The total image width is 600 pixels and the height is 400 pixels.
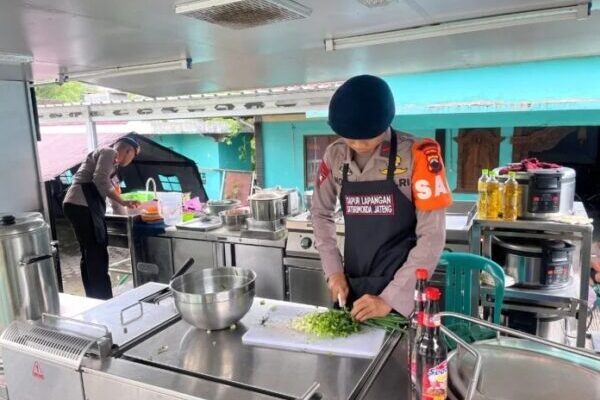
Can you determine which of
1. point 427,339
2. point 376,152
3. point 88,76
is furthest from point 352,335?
point 88,76

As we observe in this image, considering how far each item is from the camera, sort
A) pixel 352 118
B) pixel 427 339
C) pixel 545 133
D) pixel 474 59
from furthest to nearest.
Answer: pixel 545 133, pixel 474 59, pixel 352 118, pixel 427 339

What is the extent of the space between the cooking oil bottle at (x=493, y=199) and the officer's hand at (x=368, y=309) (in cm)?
165

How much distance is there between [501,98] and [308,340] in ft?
12.8

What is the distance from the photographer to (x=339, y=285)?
1.69 metres

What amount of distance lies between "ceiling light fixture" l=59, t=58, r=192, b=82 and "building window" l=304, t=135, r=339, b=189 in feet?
10.6

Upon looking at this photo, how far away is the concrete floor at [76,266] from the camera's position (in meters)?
4.61

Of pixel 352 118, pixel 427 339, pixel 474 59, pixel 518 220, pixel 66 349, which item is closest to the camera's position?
pixel 427 339

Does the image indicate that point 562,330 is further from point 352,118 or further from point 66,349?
point 66,349

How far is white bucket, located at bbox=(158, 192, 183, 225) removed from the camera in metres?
4.06

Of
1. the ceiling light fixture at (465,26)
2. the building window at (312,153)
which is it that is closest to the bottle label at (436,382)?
the ceiling light fixture at (465,26)

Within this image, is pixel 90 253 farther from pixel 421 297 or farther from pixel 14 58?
pixel 421 297

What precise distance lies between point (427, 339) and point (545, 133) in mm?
4687

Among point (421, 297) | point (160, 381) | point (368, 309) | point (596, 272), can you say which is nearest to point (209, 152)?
point (596, 272)

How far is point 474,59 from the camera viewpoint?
329 cm
